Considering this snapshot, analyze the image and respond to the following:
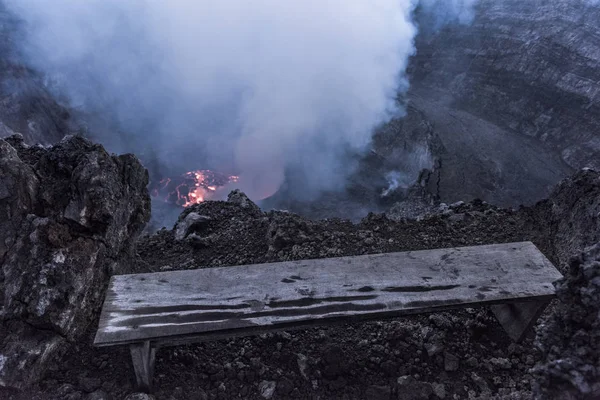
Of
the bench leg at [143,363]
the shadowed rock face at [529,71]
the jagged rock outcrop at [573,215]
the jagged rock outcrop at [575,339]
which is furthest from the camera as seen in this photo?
the shadowed rock face at [529,71]

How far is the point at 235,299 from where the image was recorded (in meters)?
2.74

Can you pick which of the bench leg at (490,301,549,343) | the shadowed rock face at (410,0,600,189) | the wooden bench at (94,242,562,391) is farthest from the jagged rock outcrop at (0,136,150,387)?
the shadowed rock face at (410,0,600,189)

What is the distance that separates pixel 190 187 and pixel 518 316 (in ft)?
35.9

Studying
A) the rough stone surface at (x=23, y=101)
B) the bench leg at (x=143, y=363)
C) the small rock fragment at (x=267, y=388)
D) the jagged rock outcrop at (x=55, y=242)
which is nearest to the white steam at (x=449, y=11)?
the rough stone surface at (x=23, y=101)

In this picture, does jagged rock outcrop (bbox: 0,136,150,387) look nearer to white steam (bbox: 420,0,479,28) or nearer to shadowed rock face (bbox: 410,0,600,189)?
shadowed rock face (bbox: 410,0,600,189)

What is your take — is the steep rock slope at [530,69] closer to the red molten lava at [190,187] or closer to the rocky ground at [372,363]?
the red molten lava at [190,187]

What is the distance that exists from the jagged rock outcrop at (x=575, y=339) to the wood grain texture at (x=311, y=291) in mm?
506

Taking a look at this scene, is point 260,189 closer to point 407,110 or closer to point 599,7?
point 407,110

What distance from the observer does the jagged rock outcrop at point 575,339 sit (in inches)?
79.3

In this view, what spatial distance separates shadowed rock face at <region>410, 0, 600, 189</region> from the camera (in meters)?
11.9

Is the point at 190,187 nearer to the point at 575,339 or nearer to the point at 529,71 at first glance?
the point at 529,71

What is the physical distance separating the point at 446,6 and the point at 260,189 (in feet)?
35.5

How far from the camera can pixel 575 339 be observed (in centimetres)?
220

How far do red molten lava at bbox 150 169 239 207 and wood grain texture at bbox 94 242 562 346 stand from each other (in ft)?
31.3
